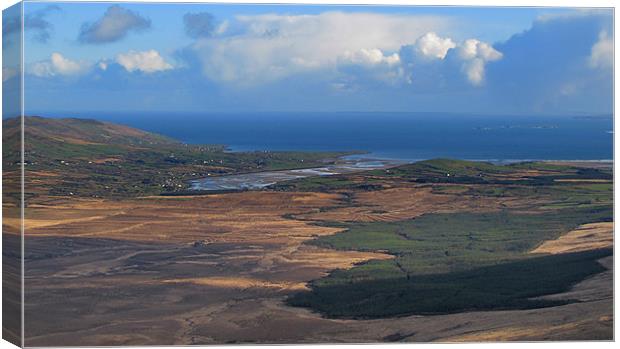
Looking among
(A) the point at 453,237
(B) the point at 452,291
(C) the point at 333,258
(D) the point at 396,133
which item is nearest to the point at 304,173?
(C) the point at 333,258

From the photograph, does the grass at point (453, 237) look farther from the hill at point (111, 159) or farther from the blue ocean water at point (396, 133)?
the hill at point (111, 159)

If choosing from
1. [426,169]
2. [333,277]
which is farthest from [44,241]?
[426,169]

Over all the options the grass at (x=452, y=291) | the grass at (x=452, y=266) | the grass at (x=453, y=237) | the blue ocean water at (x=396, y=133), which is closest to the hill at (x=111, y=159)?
the blue ocean water at (x=396, y=133)

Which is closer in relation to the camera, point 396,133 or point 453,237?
point 453,237

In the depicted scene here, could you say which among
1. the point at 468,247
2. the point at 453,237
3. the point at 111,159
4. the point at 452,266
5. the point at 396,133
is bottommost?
the point at 452,266

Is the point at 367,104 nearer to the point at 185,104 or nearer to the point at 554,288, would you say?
the point at 185,104

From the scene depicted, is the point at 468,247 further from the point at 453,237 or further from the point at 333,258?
the point at 333,258
